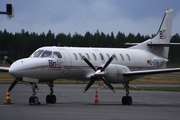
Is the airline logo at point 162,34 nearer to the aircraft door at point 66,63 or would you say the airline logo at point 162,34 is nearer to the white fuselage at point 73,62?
the white fuselage at point 73,62

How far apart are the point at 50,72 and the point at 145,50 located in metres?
8.44

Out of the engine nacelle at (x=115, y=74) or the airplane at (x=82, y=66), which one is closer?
the airplane at (x=82, y=66)

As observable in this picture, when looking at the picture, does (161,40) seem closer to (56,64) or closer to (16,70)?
(56,64)

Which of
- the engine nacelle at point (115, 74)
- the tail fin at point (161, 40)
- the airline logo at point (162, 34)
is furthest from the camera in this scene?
the airline logo at point (162, 34)

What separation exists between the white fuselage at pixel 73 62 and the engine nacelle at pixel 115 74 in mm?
1329

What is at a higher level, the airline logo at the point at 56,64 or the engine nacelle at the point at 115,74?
the airline logo at the point at 56,64

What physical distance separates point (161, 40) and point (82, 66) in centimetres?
761

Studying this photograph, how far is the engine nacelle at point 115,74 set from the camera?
18.2 meters

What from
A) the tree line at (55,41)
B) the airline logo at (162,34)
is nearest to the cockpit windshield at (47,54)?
the airline logo at (162,34)

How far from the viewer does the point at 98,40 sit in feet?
416

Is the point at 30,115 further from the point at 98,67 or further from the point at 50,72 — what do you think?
the point at 98,67

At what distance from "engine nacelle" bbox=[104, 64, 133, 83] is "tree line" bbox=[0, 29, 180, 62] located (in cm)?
9997

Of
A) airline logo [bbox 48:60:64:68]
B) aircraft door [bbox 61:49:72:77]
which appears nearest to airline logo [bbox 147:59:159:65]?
aircraft door [bbox 61:49:72:77]

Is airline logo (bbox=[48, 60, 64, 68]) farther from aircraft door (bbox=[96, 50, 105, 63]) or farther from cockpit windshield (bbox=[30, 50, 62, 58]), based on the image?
aircraft door (bbox=[96, 50, 105, 63])
